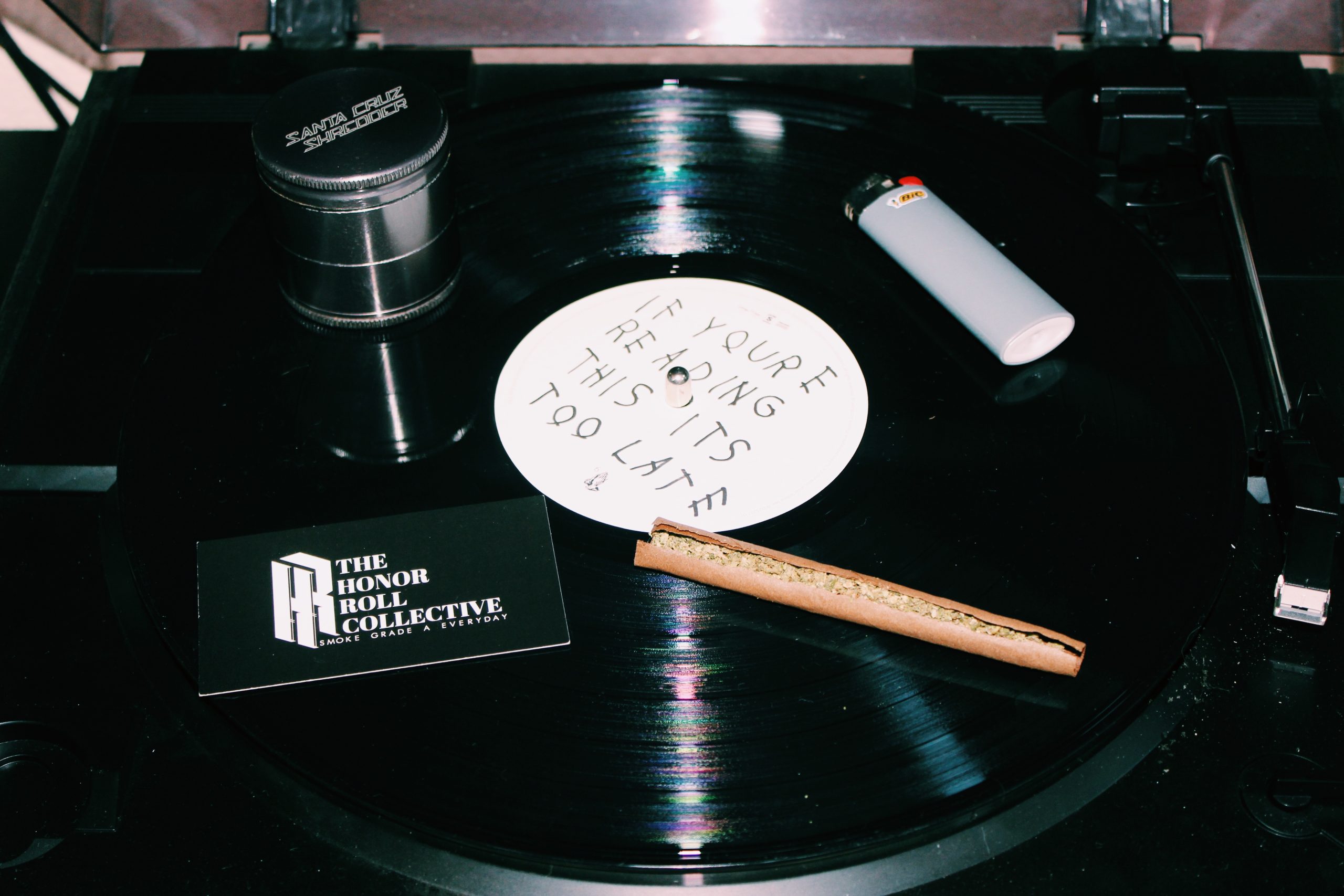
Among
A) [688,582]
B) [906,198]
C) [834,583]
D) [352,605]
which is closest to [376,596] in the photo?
[352,605]

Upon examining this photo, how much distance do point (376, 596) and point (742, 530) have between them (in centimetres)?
28

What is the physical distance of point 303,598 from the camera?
3.16 ft

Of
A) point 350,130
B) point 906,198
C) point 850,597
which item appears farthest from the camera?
point 906,198

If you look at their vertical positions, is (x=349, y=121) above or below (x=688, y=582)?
above

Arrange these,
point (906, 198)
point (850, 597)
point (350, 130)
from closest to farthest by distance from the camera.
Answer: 1. point (850, 597)
2. point (350, 130)
3. point (906, 198)

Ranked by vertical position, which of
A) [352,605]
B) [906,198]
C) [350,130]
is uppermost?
[350,130]

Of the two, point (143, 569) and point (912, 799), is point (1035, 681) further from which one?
point (143, 569)

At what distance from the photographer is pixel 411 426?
1.07 metres

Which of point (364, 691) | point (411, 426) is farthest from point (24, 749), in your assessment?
point (411, 426)

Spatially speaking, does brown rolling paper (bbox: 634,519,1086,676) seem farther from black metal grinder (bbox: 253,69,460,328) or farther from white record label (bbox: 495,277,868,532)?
black metal grinder (bbox: 253,69,460,328)

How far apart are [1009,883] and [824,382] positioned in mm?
454

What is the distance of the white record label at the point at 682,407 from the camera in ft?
3.46

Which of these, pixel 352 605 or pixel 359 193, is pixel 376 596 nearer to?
pixel 352 605

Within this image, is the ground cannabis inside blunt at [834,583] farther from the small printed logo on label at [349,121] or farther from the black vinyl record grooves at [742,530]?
the small printed logo on label at [349,121]
